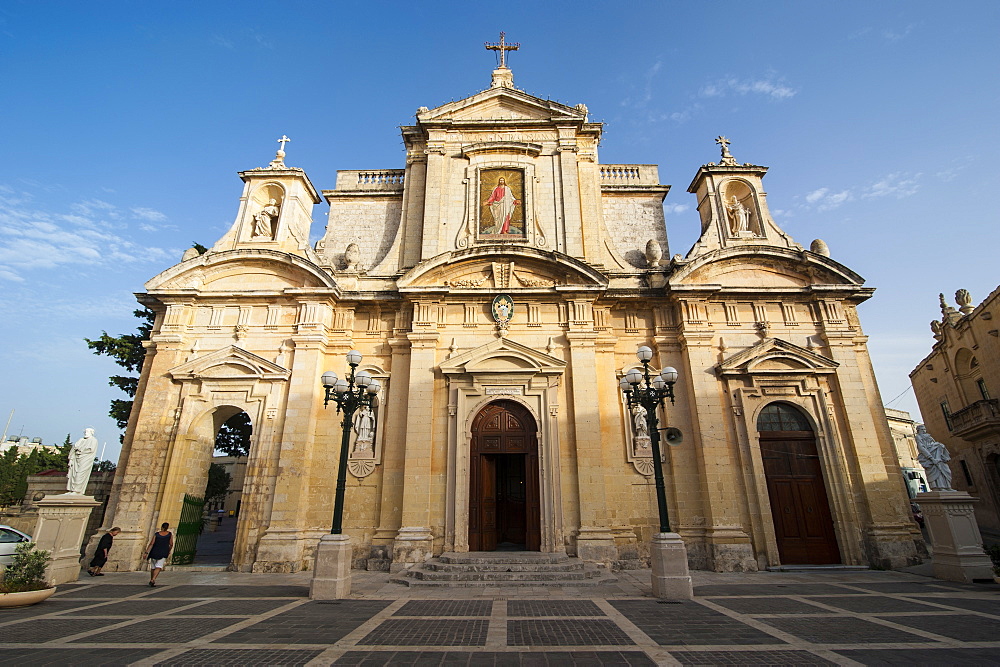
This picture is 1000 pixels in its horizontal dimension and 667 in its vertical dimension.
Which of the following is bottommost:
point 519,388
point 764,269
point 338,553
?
point 338,553

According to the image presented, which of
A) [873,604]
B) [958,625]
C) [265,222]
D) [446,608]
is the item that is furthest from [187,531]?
[958,625]

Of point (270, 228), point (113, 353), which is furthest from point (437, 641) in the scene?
point (113, 353)

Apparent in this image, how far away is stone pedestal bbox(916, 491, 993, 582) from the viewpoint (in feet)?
37.3

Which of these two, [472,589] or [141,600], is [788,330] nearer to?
[472,589]

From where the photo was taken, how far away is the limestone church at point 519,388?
1412cm

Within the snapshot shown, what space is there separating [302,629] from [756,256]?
16.5m

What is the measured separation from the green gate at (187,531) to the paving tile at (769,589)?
14.3m

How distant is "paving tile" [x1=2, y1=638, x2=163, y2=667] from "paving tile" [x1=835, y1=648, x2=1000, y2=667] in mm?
8936

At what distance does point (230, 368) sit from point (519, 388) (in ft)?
30.2

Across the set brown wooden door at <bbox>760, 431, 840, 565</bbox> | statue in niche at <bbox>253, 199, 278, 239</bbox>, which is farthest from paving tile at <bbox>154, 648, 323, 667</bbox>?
statue in niche at <bbox>253, 199, 278, 239</bbox>

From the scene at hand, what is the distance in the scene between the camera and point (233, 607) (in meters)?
9.22

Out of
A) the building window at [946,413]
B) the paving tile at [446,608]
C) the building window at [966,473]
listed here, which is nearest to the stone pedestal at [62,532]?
the paving tile at [446,608]

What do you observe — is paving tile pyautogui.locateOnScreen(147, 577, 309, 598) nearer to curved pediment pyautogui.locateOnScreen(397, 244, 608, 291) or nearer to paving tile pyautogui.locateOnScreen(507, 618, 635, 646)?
paving tile pyautogui.locateOnScreen(507, 618, 635, 646)

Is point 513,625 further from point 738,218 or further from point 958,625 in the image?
point 738,218
